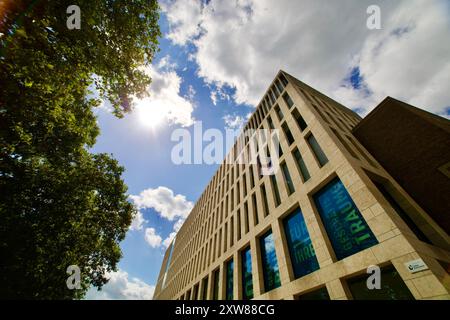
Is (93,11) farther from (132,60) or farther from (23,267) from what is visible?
(23,267)

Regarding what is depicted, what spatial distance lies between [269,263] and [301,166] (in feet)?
22.1

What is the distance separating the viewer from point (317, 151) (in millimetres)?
11672

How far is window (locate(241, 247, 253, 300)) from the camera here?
12969mm

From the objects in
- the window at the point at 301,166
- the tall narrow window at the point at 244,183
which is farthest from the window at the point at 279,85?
the tall narrow window at the point at 244,183

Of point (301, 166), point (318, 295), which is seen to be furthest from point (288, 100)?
point (318, 295)

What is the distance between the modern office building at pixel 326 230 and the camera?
20.9ft

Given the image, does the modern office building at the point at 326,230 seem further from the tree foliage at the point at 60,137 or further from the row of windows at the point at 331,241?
the tree foliage at the point at 60,137

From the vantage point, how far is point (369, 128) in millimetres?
14227

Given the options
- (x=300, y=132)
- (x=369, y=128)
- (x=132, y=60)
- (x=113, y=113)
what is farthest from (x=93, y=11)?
(x=369, y=128)

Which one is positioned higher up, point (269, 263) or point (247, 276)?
point (269, 263)

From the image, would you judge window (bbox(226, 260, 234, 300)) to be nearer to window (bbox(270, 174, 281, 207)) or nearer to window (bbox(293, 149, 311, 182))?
window (bbox(270, 174, 281, 207))

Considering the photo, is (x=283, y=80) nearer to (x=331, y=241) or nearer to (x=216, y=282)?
(x=331, y=241)

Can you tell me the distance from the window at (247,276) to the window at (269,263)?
1.83 metres

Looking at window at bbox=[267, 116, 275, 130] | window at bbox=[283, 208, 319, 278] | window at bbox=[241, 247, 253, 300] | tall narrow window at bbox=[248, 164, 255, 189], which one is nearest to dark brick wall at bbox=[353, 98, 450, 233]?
window at bbox=[283, 208, 319, 278]
